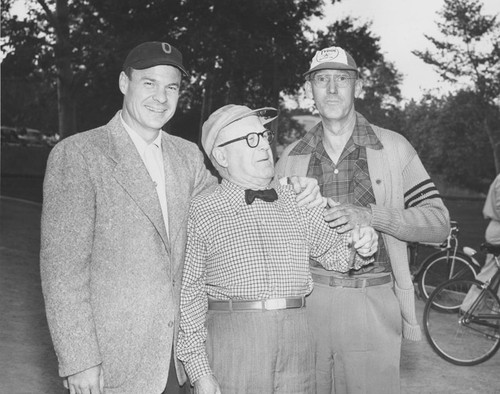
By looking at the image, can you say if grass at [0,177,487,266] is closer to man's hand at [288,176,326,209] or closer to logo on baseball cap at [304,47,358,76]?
logo on baseball cap at [304,47,358,76]

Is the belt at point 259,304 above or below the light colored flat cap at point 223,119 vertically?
below

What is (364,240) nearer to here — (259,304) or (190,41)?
(259,304)

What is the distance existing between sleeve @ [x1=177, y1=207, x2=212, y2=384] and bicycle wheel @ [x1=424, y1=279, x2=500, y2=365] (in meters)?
4.55

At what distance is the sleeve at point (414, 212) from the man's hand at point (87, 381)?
4.84ft

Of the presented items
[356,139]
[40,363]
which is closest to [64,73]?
[40,363]

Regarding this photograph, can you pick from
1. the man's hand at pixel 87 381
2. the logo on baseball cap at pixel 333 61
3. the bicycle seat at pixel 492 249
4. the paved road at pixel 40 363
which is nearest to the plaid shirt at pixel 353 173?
the logo on baseball cap at pixel 333 61

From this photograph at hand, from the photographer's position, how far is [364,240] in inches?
119

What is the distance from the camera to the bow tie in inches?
118

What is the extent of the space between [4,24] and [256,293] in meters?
24.2

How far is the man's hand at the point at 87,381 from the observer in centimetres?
271

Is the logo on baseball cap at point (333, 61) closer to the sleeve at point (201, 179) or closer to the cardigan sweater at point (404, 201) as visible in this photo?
the cardigan sweater at point (404, 201)

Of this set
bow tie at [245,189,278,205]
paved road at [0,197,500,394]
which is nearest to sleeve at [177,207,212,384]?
bow tie at [245,189,278,205]

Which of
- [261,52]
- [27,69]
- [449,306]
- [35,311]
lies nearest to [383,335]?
[449,306]

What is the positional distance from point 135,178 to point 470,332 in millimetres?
5577
